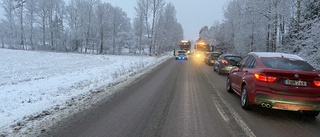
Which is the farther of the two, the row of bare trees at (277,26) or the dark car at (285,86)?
the row of bare trees at (277,26)

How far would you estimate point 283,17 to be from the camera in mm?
26578

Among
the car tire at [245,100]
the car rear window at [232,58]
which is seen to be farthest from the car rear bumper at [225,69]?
the car tire at [245,100]

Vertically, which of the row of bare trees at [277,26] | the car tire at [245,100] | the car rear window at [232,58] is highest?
the row of bare trees at [277,26]

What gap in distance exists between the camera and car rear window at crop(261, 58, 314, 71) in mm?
6754

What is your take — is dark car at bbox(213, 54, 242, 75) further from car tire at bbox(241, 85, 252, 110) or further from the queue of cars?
the queue of cars

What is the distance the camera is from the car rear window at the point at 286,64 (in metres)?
6.75

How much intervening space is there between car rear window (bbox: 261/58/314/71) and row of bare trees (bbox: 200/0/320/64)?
11.3 meters

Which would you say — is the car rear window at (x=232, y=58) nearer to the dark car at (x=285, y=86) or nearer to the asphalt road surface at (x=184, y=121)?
the asphalt road surface at (x=184, y=121)

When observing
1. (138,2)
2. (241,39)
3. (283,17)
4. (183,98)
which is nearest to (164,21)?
(138,2)

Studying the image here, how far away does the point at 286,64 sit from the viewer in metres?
6.92

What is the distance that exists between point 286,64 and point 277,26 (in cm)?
2525

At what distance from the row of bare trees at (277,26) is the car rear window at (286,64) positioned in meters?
11.3

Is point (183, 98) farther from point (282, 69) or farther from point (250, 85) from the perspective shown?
point (282, 69)

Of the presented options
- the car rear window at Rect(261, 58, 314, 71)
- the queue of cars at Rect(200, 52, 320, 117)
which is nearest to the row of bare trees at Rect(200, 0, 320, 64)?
the car rear window at Rect(261, 58, 314, 71)
